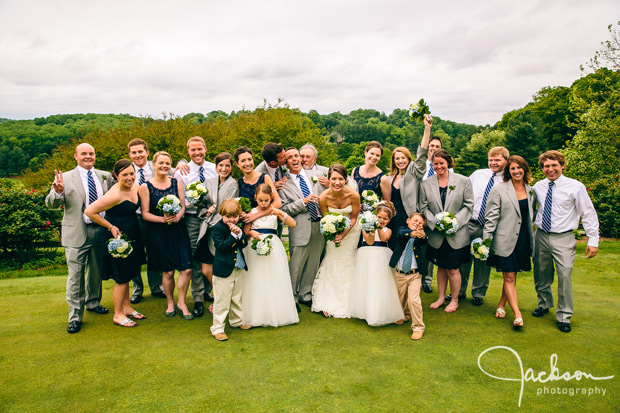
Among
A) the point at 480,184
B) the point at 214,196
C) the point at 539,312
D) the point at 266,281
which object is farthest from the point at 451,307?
the point at 214,196

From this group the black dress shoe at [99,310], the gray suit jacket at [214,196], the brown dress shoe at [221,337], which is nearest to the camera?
the brown dress shoe at [221,337]

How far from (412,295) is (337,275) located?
1258 millimetres

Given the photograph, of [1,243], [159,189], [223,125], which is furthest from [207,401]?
[223,125]

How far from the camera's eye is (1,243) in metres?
9.79

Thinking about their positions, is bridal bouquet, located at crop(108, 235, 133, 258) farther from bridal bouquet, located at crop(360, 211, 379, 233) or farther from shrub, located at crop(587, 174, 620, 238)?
shrub, located at crop(587, 174, 620, 238)

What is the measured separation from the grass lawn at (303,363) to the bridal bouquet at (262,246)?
1149 millimetres

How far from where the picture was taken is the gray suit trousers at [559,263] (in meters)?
5.32

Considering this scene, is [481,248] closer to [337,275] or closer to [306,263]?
[337,275]

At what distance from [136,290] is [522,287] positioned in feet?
24.1

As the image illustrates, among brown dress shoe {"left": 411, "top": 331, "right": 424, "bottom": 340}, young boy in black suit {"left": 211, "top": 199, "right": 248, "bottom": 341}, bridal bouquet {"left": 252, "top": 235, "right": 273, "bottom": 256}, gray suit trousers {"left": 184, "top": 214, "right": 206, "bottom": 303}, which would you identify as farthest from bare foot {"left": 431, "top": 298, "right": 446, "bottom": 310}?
gray suit trousers {"left": 184, "top": 214, "right": 206, "bottom": 303}

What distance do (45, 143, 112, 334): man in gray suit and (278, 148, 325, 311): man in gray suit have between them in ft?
9.36

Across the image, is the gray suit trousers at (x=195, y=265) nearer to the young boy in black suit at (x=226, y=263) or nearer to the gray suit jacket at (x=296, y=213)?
the young boy in black suit at (x=226, y=263)

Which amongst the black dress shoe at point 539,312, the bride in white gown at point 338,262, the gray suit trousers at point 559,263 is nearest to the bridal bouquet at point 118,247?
the bride in white gown at point 338,262

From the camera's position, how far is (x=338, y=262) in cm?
594
